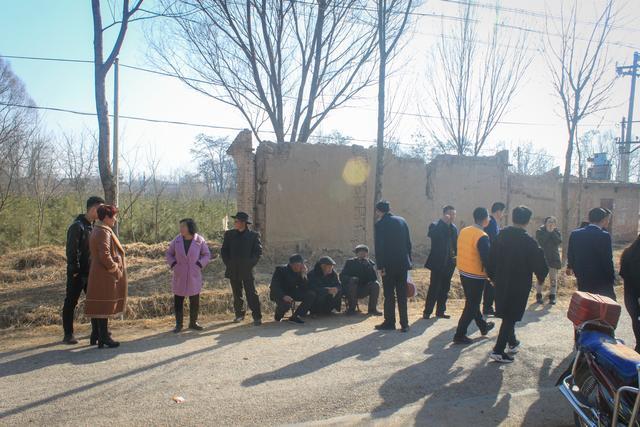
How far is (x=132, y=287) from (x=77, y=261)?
349 centimetres

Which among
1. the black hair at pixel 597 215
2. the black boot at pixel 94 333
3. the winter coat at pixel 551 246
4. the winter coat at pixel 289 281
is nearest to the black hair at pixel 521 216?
the black hair at pixel 597 215

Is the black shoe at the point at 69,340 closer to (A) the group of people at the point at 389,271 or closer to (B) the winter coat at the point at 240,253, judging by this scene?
(A) the group of people at the point at 389,271

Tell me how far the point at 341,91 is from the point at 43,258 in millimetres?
9185

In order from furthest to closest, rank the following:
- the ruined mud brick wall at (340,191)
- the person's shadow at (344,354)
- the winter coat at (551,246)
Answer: the ruined mud brick wall at (340,191)
the winter coat at (551,246)
the person's shadow at (344,354)

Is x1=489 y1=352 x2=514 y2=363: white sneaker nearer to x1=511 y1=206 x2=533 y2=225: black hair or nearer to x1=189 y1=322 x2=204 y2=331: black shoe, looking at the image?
x1=511 y1=206 x2=533 y2=225: black hair

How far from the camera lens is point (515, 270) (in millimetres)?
5531

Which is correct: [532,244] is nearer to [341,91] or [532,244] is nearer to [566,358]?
[566,358]

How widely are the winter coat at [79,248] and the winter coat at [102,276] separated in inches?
12.5

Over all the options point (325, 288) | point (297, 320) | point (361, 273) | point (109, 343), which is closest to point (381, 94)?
point (361, 273)

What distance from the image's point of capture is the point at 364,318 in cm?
799

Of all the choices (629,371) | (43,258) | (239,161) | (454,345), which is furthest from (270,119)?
(629,371)

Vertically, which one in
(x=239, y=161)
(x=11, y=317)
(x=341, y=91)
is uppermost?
(x=341, y=91)

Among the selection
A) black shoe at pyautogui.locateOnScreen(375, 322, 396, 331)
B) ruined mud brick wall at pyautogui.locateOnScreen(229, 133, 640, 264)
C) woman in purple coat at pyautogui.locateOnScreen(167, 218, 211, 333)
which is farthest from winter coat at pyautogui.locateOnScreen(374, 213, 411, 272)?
ruined mud brick wall at pyautogui.locateOnScreen(229, 133, 640, 264)

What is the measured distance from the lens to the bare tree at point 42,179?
1429 cm
